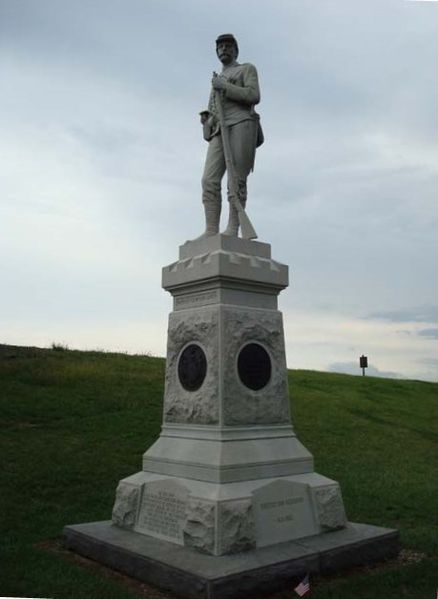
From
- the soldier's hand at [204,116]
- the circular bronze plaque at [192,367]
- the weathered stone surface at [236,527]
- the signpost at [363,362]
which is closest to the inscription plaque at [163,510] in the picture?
the weathered stone surface at [236,527]

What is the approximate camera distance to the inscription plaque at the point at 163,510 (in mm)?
6203

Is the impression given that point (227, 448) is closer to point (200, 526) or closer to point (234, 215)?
point (200, 526)

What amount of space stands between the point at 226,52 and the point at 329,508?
5555 mm

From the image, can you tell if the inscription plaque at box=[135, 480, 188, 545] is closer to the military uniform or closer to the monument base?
the monument base

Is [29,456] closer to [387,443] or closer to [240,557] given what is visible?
[240,557]

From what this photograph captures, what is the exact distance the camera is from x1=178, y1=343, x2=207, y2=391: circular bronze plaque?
267 inches

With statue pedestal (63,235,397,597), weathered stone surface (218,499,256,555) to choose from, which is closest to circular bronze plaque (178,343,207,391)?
statue pedestal (63,235,397,597)

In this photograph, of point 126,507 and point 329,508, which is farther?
point 126,507

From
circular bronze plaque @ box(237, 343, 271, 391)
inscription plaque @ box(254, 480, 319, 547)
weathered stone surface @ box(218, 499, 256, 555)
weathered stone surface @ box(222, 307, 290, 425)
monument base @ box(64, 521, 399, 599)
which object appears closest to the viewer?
monument base @ box(64, 521, 399, 599)

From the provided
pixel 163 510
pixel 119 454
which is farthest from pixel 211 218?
pixel 119 454

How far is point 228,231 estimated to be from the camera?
7613 mm

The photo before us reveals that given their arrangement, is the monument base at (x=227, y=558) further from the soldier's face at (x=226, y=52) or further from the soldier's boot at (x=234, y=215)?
the soldier's face at (x=226, y=52)

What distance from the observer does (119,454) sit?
12.0m

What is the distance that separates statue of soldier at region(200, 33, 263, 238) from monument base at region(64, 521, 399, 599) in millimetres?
3634
